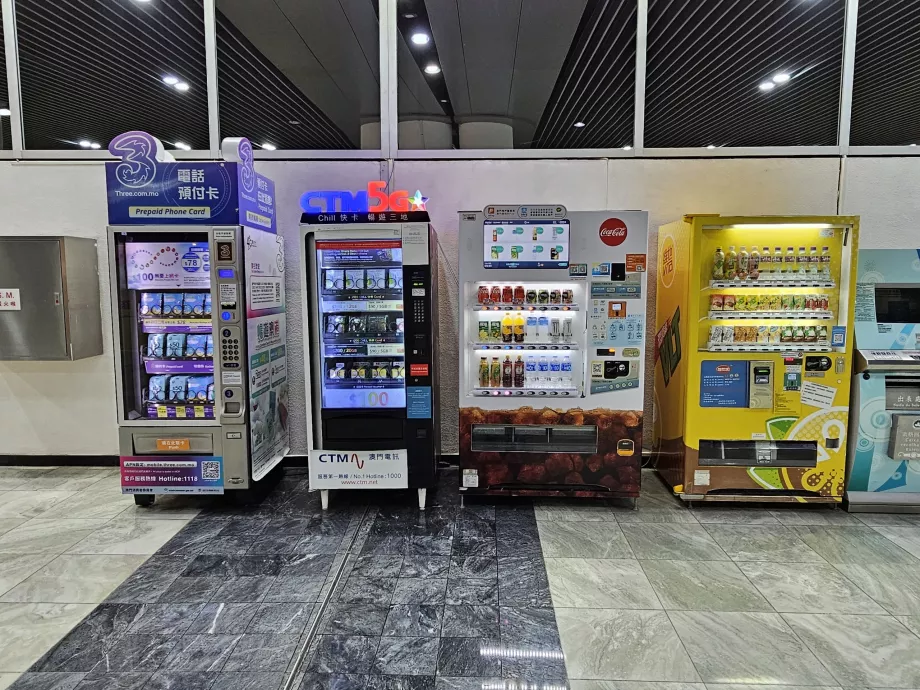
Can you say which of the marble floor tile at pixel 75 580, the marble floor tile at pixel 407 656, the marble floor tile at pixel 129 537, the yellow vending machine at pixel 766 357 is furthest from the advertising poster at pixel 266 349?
the yellow vending machine at pixel 766 357

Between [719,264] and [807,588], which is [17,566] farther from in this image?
[719,264]

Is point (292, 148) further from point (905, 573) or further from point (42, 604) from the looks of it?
point (905, 573)

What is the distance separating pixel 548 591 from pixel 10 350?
187 inches

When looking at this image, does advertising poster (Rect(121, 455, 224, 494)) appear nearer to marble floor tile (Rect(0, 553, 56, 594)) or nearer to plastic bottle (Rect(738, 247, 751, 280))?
marble floor tile (Rect(0, 553, 56, 594))

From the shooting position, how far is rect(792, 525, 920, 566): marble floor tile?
128 inches

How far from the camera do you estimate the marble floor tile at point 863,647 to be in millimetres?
2236

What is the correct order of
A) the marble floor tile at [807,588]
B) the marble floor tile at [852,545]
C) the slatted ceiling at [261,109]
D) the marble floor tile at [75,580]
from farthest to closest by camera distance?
the slatted ceiling at [261,109] < the marble floor tile at [852,545] < the marble floor tile at [75,580] < the marble floor tile at [807,588]

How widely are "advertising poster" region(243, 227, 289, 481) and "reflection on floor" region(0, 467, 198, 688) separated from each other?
0.75m

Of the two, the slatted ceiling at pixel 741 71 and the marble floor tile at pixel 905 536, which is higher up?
the slatted ceiling at pixel 741 71

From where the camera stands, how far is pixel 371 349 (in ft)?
13.0

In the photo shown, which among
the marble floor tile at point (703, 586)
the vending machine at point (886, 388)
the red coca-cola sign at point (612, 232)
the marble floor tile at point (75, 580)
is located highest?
the red coca-cola sign at point (612, 232)

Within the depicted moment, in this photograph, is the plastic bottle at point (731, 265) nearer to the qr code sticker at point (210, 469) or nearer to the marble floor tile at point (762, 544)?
the marble floor tile at point (762, 544)

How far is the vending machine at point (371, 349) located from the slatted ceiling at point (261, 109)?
1487mm

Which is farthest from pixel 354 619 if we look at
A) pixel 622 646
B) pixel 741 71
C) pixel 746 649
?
pixel 741 71
